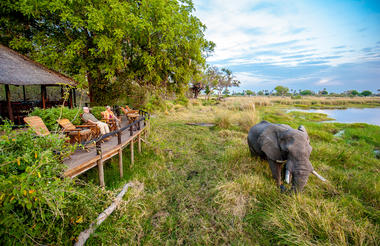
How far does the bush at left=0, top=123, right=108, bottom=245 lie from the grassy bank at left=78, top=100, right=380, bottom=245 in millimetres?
712

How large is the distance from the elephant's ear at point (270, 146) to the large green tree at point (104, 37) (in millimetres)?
6771

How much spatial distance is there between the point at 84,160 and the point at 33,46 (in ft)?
30.4

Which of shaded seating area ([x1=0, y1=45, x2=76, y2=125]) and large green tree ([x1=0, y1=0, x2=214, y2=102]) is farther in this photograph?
large green tree ([x1=0, y1=0, x2=214, y2=102])

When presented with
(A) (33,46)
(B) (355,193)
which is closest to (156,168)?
(B) (355,193)

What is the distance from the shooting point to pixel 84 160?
3.86 meters

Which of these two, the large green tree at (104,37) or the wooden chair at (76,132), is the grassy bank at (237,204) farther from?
the large green tree at (104,37)

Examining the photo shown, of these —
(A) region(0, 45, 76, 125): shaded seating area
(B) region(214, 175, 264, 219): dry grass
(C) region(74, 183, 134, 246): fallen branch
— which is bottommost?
(B) region(214, 175, 264, 219): dry grass

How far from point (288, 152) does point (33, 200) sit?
4.94 metres

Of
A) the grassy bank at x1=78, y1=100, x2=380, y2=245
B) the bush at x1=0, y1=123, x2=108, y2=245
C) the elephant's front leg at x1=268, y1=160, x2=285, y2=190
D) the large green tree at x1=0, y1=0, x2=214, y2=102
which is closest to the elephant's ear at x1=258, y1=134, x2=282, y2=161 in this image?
the elephant's front leg at x1=268, y1=160, x2=285, y2=190

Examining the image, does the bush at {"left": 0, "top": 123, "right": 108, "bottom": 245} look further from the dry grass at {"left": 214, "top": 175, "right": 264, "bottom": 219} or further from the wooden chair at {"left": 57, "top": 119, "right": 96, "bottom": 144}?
the dry grass at {"left": 214, "top": 175, "right": 264, "bottom": 219}

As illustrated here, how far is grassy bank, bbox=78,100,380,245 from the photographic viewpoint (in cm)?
314

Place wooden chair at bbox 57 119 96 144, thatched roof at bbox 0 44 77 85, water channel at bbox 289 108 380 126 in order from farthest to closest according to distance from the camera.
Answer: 1. water channel at bbox 289 108 380 126
2. thatched roof at bbox 0 44 77 85
3. wooden chair at bbox 57 119 96 144

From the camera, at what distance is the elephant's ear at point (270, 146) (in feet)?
15.3

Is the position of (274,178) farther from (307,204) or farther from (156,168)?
(156,168)
